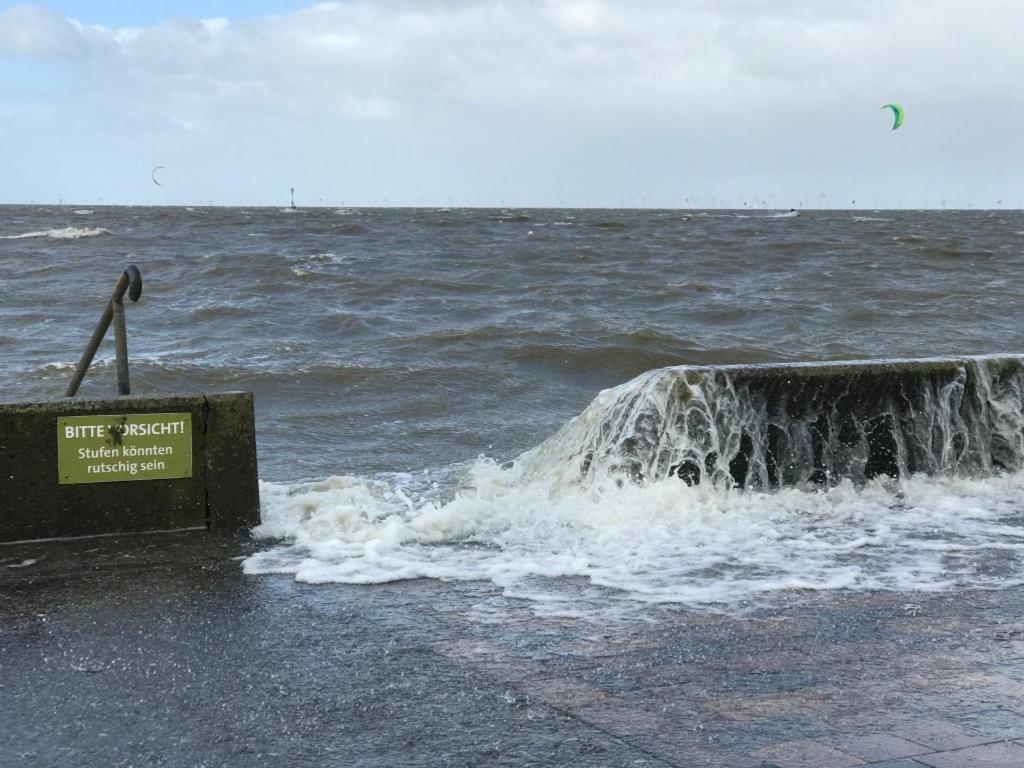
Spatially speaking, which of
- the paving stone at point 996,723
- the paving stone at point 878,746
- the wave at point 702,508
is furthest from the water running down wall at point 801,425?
the paving stone at point 878,746

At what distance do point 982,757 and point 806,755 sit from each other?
0.48 metres

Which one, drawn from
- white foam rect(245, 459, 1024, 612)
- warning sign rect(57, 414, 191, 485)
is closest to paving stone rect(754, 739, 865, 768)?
white foam rect(245, 459, 1024, 612)

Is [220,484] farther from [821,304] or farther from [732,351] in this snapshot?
[821,304]

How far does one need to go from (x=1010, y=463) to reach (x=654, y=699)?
5.10 meters

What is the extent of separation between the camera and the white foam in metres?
5.33

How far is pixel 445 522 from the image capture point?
637cm

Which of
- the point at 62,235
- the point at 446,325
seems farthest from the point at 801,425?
the point at 62,235

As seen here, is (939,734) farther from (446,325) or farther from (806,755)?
(446,325)

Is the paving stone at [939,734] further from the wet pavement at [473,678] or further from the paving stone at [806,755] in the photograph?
the paving stone at [806,755]

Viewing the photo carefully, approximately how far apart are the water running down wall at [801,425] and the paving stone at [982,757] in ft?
12.3

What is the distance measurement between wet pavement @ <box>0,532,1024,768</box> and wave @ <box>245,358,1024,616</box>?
1.02 feet

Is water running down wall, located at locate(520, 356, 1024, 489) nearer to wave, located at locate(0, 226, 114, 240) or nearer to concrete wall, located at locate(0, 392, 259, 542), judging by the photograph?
concrete wall, located at locate(0, 392, 259, 542)

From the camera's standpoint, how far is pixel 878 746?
3346 millimetres

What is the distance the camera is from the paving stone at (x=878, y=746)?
10.8ft
